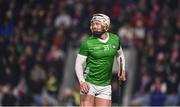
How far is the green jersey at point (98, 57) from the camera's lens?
10805 mm

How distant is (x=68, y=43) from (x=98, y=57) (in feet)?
36.3

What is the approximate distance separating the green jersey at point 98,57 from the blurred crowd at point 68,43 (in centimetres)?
854

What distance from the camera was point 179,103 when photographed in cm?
1945

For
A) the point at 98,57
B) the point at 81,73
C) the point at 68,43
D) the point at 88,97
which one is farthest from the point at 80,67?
the point at 68,43

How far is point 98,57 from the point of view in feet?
35.6

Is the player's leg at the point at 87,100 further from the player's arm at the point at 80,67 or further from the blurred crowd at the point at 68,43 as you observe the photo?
the blurred crowd at the point at 68,43

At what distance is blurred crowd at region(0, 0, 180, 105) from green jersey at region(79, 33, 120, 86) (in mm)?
8537

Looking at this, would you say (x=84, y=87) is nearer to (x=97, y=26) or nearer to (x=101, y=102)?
(x=101, y=102)

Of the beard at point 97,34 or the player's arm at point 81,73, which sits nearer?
the player's arm at point 81,73

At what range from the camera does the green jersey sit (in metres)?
10.8

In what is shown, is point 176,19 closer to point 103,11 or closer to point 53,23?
point 103,11

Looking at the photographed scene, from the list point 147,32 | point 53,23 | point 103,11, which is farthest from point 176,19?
point 53,23

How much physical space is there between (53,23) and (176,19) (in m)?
4.01

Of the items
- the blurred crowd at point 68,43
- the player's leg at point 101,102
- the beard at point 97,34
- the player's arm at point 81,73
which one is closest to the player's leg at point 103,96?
the player's leg at point 101,102
